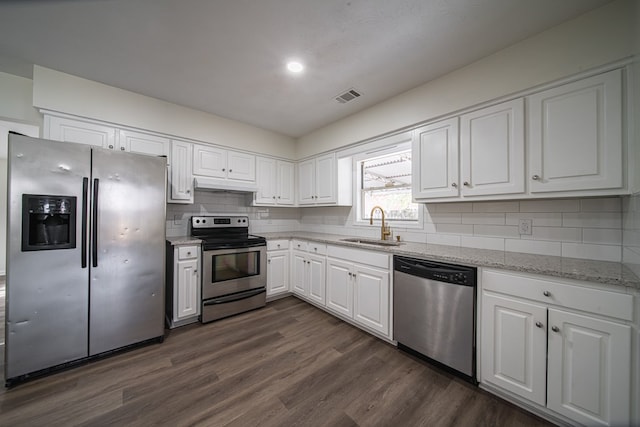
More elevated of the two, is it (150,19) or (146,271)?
(150,19)

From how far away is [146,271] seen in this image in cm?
219

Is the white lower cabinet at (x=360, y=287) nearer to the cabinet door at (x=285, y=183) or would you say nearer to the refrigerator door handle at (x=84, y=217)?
the cabinet door at (x=285, y=183)

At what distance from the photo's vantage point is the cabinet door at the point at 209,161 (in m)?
3.07

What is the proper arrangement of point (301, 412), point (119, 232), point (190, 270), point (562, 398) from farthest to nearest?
point (190, 270) → point (119, 232) → point (301, 412) → point (562, 398)

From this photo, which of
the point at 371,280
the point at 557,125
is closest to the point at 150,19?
the point at 371,280

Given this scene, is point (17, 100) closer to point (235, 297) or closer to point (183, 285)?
point (183, 285)

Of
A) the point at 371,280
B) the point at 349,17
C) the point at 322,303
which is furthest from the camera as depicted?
the point at 322,303

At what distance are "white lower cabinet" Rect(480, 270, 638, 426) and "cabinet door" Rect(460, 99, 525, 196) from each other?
76 centimetres

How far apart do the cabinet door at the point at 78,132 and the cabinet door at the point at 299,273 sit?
2.54 m

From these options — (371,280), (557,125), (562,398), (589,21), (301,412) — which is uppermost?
(589,21)

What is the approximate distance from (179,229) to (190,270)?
80cm

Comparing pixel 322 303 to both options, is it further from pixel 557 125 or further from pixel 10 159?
pixel 10 159

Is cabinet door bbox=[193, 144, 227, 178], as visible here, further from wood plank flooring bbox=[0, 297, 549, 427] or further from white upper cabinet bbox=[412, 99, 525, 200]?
white upper cabinet bbox=[412, 99, 525, 200]

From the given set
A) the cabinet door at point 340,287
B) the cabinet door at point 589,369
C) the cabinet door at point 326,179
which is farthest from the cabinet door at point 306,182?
the cabinet door at point 589,369
